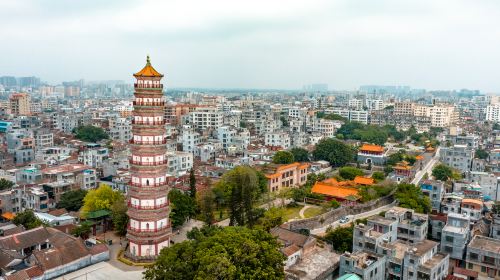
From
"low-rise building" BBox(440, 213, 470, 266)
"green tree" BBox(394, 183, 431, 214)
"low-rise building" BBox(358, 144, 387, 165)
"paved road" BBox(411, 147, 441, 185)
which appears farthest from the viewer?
"low-rise building" BBox(358, 144, 387, 165)

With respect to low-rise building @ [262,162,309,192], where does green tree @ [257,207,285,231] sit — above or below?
below

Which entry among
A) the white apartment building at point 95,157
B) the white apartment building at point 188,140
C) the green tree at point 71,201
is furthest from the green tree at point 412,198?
the white apartment building at point 188,140

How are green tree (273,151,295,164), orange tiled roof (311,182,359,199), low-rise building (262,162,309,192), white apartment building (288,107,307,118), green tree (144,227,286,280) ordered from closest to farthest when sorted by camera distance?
1. green tree (144,227,286,280)
2. orange tiled roof (311,182,359,199)
3. low-rise building (262,162,309,192)
4. green tree (273,151,295,164)
5. white apartment building (288,107,307,118)

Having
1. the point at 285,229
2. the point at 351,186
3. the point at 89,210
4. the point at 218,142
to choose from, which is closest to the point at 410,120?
the point at 218,142

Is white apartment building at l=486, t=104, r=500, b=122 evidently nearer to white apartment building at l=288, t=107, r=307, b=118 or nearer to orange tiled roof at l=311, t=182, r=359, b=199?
white apartment building at l=288, t=107, r=307, b=118

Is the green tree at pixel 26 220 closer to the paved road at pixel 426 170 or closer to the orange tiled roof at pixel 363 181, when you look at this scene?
the orange tiled roof at pixel 363 181

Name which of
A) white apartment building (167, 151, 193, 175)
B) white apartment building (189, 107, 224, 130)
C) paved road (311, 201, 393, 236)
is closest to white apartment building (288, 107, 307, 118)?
white apartment building (189, 107, 224, 130)

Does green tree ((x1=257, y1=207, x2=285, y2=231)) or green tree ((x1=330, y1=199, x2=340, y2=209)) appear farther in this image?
green tree ((x1=330, y1=199, x2=340, y2=209))
